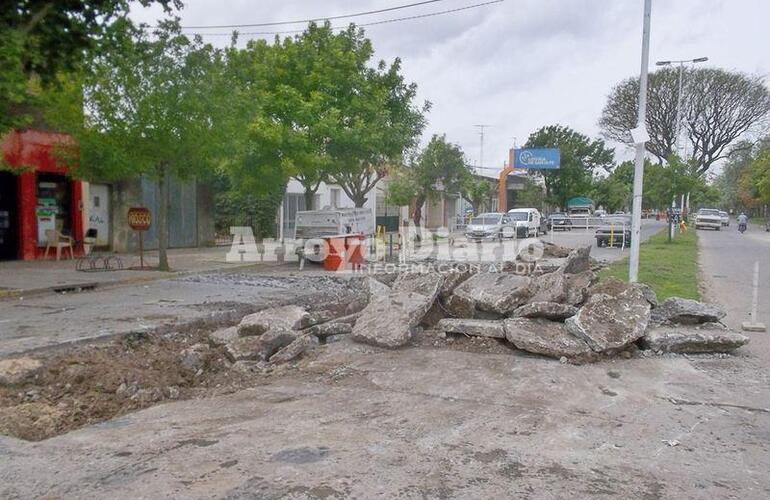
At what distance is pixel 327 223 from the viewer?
18.9 meters

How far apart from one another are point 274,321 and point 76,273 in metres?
9.20

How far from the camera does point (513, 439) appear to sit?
459 centimetres

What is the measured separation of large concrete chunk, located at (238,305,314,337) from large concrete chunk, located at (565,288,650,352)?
332cm

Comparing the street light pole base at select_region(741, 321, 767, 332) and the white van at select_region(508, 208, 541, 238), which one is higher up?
the white van at select_region(508, 208, 541, 238)

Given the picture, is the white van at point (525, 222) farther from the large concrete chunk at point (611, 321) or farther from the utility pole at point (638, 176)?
the large concrete chunk at point (611, 321)

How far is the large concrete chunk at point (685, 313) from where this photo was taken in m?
7.96

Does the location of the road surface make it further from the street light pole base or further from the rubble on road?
the rubble on road

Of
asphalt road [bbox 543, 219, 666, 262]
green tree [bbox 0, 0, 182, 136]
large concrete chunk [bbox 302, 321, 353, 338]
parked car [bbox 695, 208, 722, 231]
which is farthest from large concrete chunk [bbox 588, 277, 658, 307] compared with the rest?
parked car [bbox 695, 208, 722, 231]

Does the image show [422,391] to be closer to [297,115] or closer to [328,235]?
[328,235]

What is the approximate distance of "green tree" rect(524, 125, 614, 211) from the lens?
60.1 m

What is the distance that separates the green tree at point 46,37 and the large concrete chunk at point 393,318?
19.6 feet

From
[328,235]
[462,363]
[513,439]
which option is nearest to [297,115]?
[328,235]

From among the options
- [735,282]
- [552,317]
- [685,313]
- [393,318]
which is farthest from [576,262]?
[735,282]

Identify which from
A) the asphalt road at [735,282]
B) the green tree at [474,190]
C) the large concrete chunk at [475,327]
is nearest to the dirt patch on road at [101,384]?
the large concrete chunk at [475,327]
